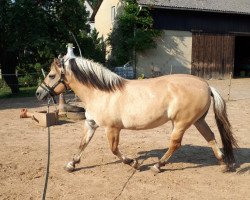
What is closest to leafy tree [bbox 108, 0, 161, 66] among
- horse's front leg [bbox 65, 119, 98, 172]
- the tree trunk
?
the tree trunk

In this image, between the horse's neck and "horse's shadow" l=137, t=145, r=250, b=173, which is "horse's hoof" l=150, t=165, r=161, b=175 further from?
the horse's neck

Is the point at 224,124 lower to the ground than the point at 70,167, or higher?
higher

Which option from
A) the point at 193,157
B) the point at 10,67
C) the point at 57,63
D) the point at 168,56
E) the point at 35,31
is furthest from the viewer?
the point at 168,56

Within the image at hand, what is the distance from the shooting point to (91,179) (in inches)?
203

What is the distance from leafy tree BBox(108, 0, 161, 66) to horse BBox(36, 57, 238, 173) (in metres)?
14.7

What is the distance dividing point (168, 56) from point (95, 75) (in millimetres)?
16482

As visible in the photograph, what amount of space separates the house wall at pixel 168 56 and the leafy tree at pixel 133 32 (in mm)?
537

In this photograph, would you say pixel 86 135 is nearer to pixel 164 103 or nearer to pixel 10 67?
pixel 164 103

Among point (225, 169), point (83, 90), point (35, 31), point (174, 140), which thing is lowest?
point (225, 169)

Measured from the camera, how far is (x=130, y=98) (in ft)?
17.2

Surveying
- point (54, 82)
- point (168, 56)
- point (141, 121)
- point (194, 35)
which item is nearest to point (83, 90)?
point (54, 82)

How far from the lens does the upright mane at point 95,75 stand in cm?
527

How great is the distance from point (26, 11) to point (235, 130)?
1011cm

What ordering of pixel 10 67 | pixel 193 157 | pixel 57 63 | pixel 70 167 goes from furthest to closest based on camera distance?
pixel 10 67 < pixel 193 157 < pixel 70 167 < pixel 57 63
